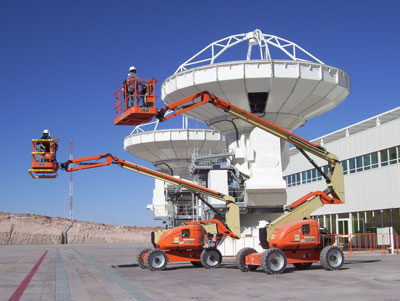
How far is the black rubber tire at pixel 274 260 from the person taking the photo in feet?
59.3

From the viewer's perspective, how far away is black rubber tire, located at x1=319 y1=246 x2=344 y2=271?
18.9 metres

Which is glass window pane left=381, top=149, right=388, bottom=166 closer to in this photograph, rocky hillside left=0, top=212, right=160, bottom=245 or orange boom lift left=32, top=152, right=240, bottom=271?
orange boom lift left=32, top=152, right=240, bottom=271

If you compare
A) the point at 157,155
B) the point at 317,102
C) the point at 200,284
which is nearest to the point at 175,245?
the point at 200,284

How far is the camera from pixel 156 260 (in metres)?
21.0

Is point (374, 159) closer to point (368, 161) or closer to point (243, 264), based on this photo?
point (368, 161)

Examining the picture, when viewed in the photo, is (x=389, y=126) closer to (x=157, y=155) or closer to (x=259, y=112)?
(x=259, y=112)

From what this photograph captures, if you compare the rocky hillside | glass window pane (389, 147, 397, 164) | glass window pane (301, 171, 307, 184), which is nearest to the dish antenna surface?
glass window pane (389, 147, 397, 164)

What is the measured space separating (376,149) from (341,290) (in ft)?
82.8

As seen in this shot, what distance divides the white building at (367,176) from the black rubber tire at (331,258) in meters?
17.1

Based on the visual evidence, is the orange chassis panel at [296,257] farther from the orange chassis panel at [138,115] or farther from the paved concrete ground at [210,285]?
the orange chassis panel at [138,115]

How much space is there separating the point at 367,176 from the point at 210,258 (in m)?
20.1

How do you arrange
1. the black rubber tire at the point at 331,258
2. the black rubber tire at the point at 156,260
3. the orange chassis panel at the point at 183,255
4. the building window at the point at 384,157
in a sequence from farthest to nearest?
the building window at the point at 384,157 < the orange chassis panel at the point at 183,255 < the black rubber tire at the point at 156,260 < the black rubber tire at the point at 331,258

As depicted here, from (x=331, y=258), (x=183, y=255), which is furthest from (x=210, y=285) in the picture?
(x=183, y=255)

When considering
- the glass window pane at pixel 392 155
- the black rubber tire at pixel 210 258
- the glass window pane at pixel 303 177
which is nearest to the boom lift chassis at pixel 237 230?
the black rubber tire at pixel 210 258
